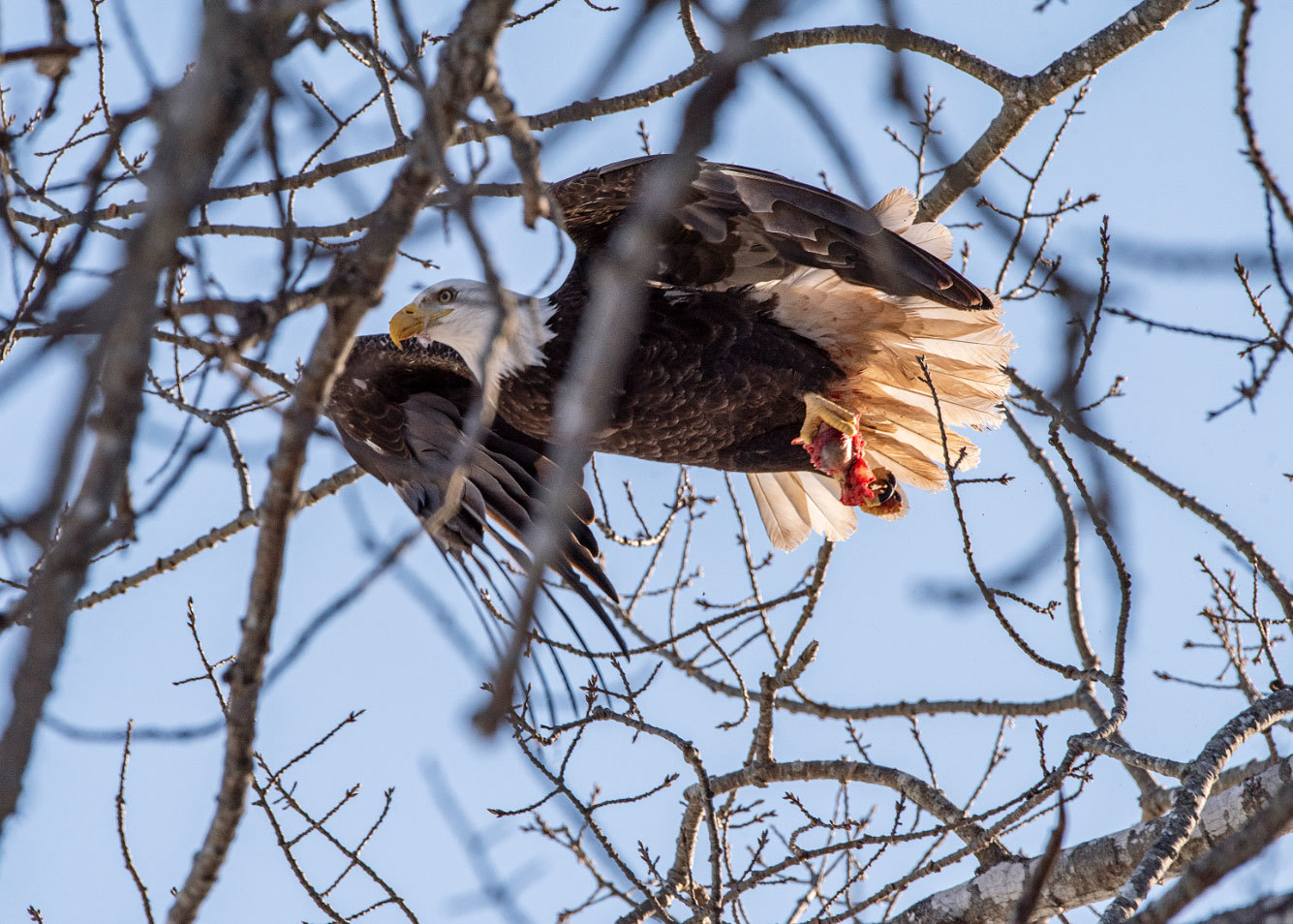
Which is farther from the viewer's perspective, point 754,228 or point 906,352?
point 906,352

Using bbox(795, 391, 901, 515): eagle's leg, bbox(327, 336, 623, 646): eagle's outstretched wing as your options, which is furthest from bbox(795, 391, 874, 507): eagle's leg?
bbox(327, 336, 623, 646): eagle's outstretched wing

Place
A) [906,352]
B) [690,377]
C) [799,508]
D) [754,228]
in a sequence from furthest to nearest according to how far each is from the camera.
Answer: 1. [799,508]
2. [906,352]
3. [690,377]
4. [754,228]

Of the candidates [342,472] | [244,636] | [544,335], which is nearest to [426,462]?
[342,472]

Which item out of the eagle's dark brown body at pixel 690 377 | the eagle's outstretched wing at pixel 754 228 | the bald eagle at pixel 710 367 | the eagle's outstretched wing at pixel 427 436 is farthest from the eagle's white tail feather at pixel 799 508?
the eagle's outstretched wing at pixel 754 228

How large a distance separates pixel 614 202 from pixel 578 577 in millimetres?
1112

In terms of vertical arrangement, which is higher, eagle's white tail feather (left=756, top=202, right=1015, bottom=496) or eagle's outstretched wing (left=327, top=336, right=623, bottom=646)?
eagle's outstretched wing (left=327, top=336, right=623, bottom=646)

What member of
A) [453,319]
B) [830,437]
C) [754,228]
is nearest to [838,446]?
[830,437]

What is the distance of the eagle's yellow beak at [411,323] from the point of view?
399 centimetres

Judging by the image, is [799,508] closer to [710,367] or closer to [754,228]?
[710,367]

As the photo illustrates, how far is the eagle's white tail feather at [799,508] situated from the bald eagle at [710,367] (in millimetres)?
312

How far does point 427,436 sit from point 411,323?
0.39 meters

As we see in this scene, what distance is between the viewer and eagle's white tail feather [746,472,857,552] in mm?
4629

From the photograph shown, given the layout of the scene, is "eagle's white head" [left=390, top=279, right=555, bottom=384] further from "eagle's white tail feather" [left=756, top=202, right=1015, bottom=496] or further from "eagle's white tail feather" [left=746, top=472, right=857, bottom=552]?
"eagle's white tail feather" [left=746, top=472, right=857, bottom=552]

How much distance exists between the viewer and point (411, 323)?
4.00 m
